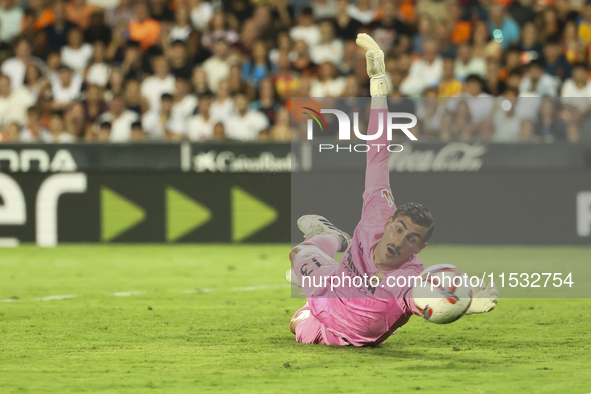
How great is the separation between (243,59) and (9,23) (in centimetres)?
472

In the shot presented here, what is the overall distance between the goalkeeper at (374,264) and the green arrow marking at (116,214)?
7061 mm

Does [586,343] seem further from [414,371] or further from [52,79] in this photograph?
[52,79]

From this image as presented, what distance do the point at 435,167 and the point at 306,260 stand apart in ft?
15.0

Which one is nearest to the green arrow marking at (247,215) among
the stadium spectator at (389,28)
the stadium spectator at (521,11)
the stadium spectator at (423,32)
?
the stadium spectator at (389,28)

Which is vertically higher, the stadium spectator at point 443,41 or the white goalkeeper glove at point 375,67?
the stadium spectator at point 443,41

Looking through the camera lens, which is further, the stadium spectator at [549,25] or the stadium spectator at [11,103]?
the stadium spectator at [549,25]

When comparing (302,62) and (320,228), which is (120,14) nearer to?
(302,62)

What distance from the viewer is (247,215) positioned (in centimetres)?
1262

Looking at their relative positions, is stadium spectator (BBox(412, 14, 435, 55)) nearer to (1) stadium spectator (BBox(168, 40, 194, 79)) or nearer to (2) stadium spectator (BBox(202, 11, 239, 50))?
(2) stadium spectator (BBox(202, 11, 239, 50))

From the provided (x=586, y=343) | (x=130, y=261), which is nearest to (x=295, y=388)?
(x=586, y=343)

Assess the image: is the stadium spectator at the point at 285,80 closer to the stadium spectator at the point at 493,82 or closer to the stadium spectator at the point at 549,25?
the stadium spectator at the point at 493,82

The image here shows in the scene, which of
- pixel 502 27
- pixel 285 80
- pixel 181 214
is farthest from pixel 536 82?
pixel 181 214

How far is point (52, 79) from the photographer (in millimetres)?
15000

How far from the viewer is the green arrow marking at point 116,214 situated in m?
12.5
